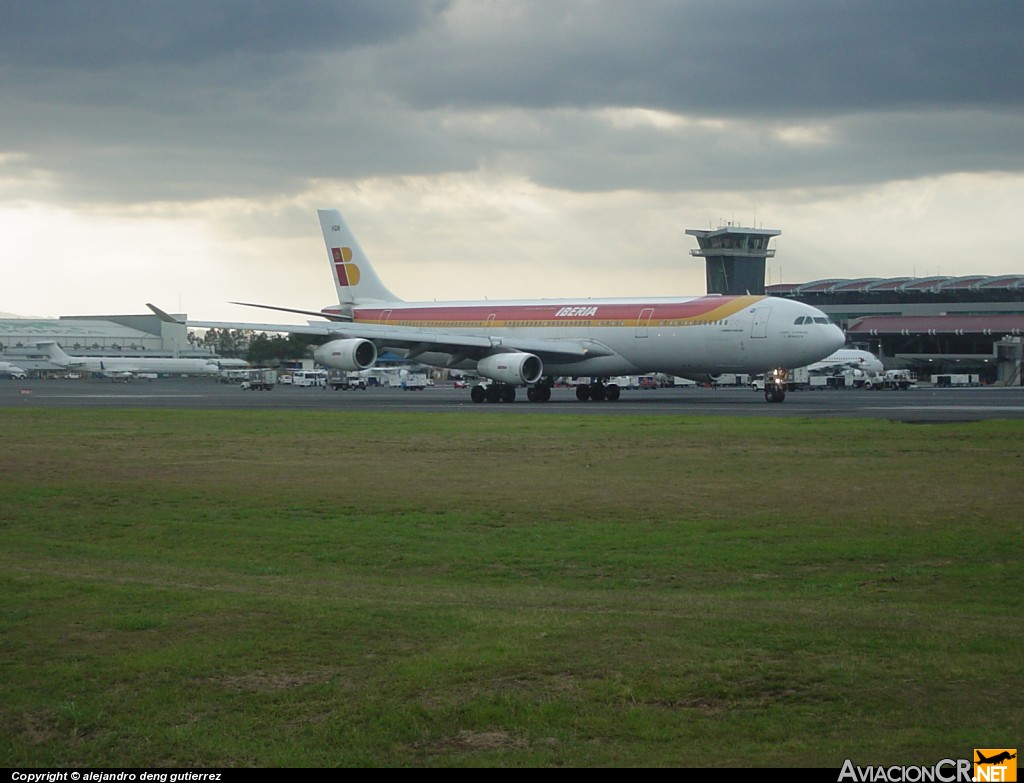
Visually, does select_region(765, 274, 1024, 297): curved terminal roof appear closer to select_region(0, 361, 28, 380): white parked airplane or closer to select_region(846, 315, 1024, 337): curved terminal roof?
select_region(846, 315, 1024, 337): curved terminal roof

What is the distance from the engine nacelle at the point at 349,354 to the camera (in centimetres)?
5709

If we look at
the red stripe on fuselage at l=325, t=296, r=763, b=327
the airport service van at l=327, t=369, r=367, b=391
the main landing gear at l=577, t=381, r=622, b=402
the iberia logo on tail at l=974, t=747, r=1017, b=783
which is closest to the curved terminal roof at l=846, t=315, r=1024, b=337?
the airport service van at l=327, t=369, r=367, b=391

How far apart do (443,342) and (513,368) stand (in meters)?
4.05

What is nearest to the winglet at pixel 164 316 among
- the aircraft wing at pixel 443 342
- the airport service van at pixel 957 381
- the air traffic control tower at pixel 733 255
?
the aircraft wing at pixel 443 342

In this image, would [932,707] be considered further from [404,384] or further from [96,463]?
[404,384]

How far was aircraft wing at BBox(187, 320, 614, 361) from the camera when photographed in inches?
2197

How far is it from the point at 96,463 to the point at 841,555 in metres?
17.1

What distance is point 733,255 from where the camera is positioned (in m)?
174

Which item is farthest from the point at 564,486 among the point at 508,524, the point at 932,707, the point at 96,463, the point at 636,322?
the point at 636,322

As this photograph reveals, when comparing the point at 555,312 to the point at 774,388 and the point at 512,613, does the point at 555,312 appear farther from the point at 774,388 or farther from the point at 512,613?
the point at 512,613

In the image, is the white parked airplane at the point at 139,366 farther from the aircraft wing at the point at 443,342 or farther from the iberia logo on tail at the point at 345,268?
the aircraft wing at the point at 443,342

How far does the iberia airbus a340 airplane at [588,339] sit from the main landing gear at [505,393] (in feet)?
0.15

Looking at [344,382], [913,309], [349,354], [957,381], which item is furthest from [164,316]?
[913,309]

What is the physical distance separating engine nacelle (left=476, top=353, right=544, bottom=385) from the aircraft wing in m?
1.09
